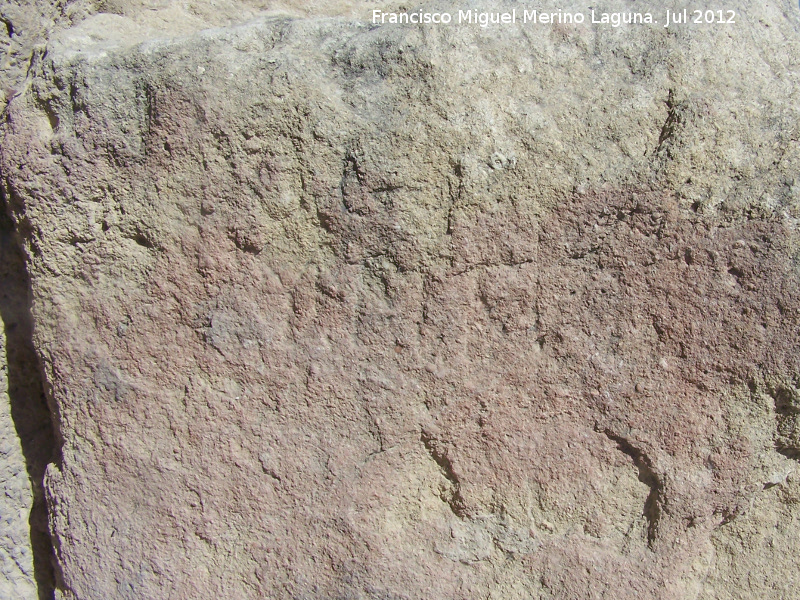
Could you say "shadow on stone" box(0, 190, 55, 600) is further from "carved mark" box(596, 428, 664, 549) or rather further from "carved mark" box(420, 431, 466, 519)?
"carved mark" box(596, 428, 664, 549)

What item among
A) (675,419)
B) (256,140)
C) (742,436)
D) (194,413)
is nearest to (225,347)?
(194,413)

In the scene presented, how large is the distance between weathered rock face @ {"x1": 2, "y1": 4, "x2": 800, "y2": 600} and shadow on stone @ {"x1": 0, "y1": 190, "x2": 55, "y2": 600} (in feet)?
0.59

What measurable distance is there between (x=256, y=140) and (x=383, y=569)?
0.74 m

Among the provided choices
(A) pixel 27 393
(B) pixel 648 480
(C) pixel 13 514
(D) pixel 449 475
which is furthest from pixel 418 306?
(C) pixel 13 514

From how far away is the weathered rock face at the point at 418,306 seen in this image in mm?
931

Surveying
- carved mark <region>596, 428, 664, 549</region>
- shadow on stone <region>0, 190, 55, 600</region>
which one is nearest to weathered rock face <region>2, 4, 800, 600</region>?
carved mark <region>596, 428, 664, 549</region>

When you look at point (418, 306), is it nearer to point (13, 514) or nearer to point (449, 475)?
point (449, 475)

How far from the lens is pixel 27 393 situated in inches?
48.4

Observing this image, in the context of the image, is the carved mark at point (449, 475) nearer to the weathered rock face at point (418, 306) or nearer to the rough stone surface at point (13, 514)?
the weathered rock face at point (418, 306)

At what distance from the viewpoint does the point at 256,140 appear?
0.95 m

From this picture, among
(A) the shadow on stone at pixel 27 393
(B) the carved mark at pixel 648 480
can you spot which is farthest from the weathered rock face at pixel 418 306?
(A) the shadow on stone at pixel 27 393

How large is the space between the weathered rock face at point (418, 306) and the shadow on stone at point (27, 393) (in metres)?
0.18

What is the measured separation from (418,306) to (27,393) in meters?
0.85

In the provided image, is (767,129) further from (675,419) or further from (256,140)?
(256,140)
